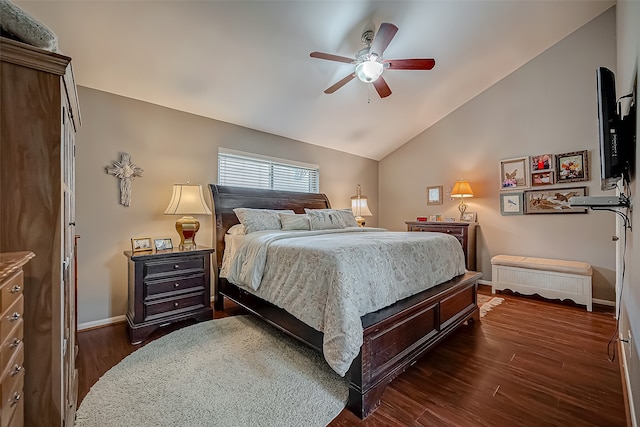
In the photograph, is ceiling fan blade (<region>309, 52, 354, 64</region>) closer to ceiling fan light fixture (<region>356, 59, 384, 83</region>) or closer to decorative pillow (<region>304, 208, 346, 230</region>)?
ceiling fan light fixture (<region>356, 59, 384, 83</region>)

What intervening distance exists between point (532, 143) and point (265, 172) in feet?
13.2

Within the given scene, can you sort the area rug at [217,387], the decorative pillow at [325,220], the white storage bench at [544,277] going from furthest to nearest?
1. the decorative pillow at [325,220]
2. the white storage bench at [544,277]
3. the area rug at [217,387]

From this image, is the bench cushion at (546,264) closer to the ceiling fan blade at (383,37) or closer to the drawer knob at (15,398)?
the ceiling fan blade at (383,37)

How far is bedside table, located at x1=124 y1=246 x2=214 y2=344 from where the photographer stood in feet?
7.90

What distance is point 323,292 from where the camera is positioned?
172 cm

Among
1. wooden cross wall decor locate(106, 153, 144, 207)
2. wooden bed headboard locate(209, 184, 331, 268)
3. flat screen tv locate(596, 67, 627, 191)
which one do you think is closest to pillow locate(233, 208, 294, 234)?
wooden bed headboard locate(209, 184, 331, 268)

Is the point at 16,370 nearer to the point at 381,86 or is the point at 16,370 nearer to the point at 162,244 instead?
the point at 162,244

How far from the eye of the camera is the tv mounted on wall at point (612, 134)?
1.56 m

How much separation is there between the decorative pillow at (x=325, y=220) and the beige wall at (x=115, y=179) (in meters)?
1.35

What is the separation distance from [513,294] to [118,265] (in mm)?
5090

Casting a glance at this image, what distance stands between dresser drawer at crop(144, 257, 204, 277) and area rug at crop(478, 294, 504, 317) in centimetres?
322

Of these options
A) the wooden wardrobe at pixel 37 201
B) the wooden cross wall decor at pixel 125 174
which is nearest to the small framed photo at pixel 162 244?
the wooden cross wall decor at pixel 125 174

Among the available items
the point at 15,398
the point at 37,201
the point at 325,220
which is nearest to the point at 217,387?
the point at 15,398

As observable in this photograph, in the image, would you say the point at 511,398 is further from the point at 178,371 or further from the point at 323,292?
the point at 178,371
